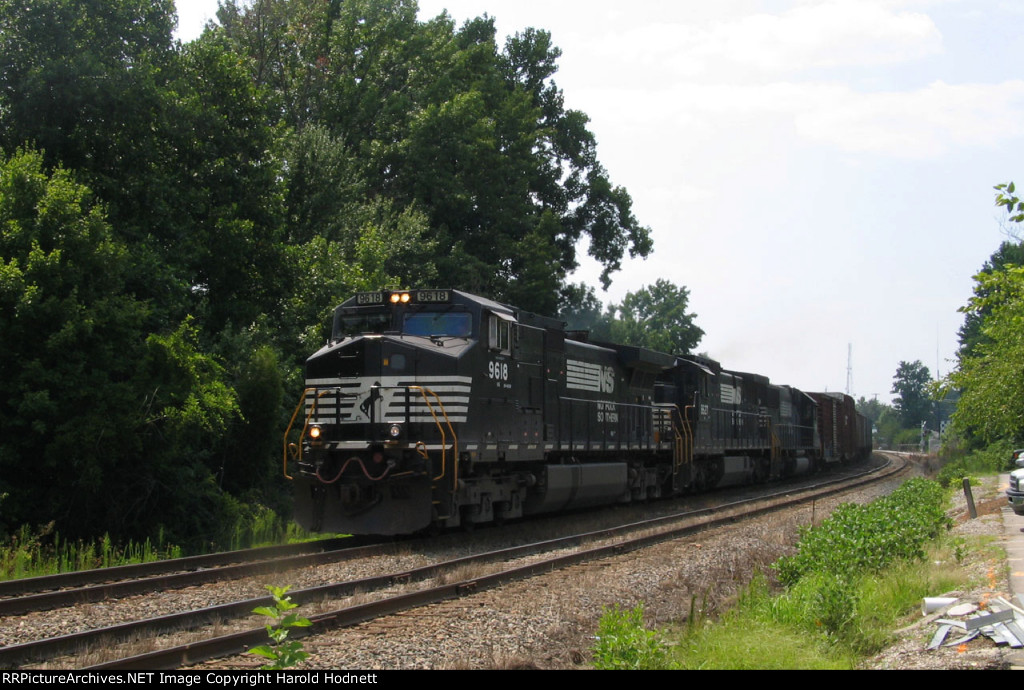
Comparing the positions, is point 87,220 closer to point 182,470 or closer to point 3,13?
point 182,470

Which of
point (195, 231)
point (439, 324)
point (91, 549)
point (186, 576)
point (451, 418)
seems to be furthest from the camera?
point (195, 231)

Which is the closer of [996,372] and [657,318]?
[996,372]

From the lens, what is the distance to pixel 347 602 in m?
10.0

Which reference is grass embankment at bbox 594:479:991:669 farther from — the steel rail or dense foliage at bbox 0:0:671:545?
dense foliage at bbox 0:0:671:545

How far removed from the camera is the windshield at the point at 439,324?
15.0 m

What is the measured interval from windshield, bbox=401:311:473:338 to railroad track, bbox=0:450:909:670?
345 cm

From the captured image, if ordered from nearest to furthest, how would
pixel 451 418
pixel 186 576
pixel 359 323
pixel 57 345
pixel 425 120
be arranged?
pixel 186 576 → pixel 57 345 → pixel 451 418 → pixel 359 323 → pixel 425 120

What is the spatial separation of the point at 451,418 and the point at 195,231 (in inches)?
363

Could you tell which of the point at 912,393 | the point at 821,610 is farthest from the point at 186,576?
the point at 912,393

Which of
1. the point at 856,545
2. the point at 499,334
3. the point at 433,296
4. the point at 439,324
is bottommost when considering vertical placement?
the point at 856,545

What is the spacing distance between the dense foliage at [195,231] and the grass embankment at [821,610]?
30.7 feet

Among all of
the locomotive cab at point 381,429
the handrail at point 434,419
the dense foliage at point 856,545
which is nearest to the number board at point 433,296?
the locomotive cab at point 381,429

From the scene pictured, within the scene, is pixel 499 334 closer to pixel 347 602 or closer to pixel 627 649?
pixel 347 602
